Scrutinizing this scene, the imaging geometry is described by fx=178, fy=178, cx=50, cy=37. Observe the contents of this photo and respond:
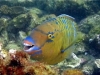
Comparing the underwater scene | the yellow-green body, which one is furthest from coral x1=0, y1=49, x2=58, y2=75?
the yellow-green body

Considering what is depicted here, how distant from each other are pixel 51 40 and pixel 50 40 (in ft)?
0.06

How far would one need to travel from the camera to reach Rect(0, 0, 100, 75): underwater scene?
6.15 ft

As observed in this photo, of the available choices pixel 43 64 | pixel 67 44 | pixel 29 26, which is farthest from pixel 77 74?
pixel 29 26

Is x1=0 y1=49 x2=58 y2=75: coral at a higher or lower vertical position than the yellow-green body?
lower

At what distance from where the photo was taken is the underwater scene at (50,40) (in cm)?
188

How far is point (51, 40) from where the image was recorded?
2.03 meters

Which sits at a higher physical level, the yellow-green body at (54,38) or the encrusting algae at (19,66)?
the yellow-green body at (54,38)

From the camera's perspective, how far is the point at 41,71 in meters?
1.95

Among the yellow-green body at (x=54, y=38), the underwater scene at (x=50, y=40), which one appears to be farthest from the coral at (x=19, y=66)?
the yellow-green body at (x=54, y=38)

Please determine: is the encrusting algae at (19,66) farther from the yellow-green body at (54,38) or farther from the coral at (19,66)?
the yellow-green body at (54,38)

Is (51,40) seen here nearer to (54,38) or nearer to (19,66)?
(54,38)

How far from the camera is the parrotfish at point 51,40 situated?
5.97 feet

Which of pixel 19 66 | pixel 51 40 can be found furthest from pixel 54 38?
pixel 19 66

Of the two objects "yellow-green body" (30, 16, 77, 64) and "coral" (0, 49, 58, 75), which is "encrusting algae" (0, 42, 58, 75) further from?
"yellow-green body" (30, 16, 77, 64)
